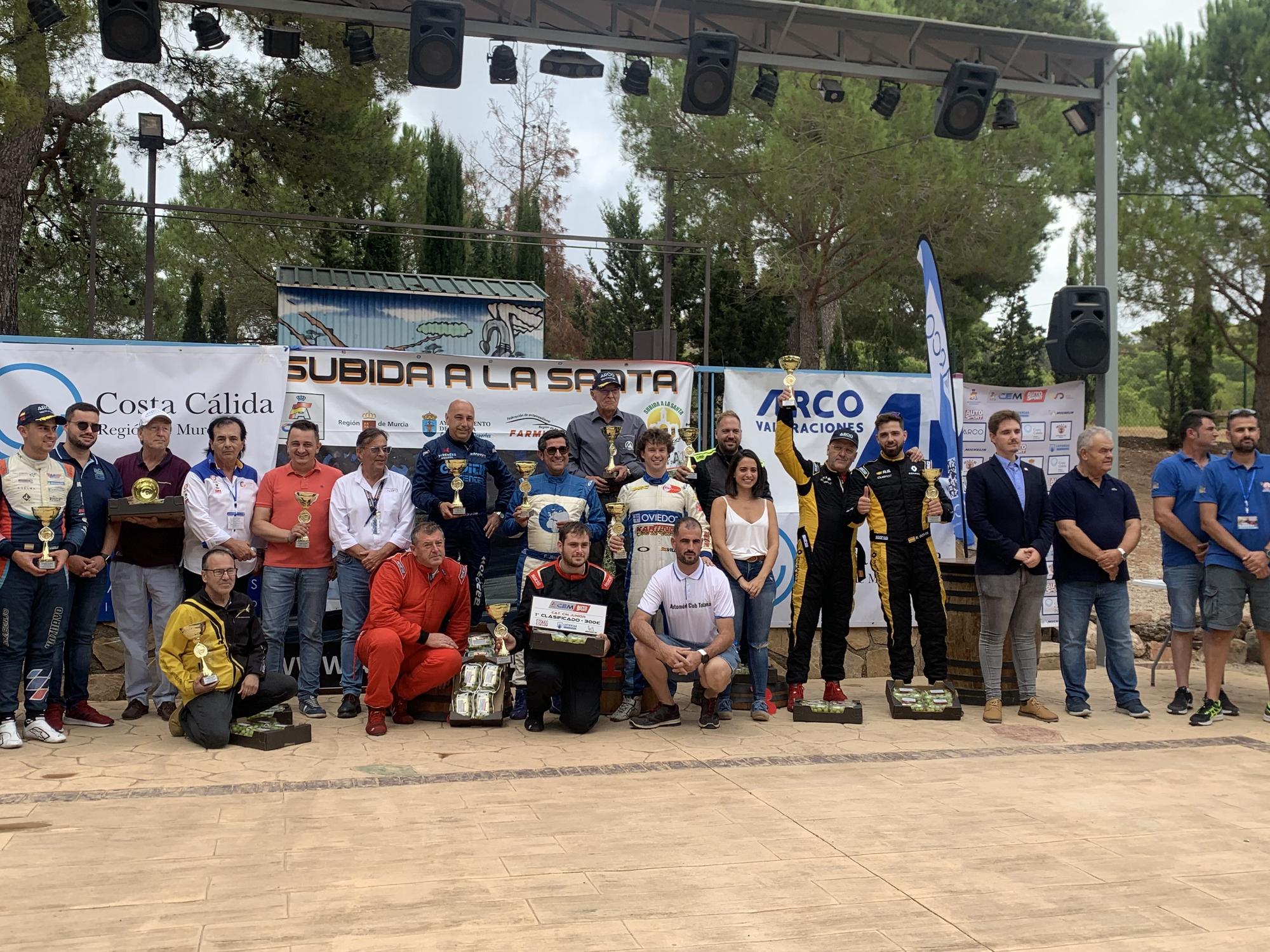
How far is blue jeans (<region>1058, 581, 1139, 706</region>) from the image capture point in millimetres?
7340

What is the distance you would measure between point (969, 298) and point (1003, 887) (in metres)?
21.5

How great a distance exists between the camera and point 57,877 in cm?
406

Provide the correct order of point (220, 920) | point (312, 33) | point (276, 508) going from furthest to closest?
point (312, 33)
point (276, 508)
point (220, 920)

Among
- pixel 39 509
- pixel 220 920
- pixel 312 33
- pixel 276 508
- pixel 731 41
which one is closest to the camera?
pixel 220 920

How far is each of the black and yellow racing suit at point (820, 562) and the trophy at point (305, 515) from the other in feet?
9.50

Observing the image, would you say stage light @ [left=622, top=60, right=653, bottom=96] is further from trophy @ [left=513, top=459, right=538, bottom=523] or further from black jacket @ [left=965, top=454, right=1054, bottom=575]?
black jacket @ [left=965, top=454, right=1054, bottom=575]

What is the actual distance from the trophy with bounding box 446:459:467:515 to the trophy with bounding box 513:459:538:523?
34 centimetres

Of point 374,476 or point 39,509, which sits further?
point 374,476

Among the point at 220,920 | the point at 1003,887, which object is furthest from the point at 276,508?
the point at 1003,887

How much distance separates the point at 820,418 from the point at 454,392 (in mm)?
2661

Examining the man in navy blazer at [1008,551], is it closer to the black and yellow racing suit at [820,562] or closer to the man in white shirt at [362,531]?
the black and yellow racing suit at [820,562]

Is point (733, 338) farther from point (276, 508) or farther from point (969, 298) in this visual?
point (276, 508)

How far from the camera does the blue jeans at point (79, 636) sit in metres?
6.52

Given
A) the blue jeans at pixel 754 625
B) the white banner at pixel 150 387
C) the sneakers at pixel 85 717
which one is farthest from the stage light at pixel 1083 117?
the sneakers at pixel 85 717
